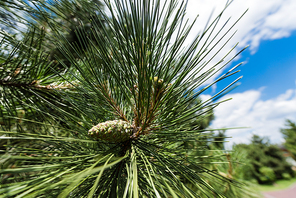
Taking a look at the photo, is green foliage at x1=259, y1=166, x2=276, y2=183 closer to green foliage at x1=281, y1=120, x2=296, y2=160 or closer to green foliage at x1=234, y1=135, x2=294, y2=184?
green foliage at x1=234, y1=135, x2=294, y2=184

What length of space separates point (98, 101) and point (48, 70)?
0.46 metres

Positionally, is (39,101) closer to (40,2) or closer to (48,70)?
(48,70)

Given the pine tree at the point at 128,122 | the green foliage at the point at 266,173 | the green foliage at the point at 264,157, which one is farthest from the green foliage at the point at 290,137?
the pine tree at the point at 128,122

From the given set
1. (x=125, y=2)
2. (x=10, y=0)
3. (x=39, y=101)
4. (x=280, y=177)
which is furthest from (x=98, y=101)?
(x=280, y=177)

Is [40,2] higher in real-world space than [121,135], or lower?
higher

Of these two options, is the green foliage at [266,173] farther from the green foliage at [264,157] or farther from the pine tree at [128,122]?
the pine tree at [128,122]

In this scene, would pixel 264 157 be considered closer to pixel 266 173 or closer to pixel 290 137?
pixel 266 173

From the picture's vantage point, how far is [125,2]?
0.37m

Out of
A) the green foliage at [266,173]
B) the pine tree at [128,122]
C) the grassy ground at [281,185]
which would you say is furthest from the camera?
the grassy ground at [281,185]

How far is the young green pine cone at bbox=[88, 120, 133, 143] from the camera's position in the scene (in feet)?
1.21

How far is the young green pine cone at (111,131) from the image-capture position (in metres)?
0.37

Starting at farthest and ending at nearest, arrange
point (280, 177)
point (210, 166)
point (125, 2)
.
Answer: point (280, 177), point (210, 166), point (125, 2)

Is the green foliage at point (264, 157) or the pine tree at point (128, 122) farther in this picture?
the green foliage at point (264, 157)

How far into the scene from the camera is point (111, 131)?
0.38m
